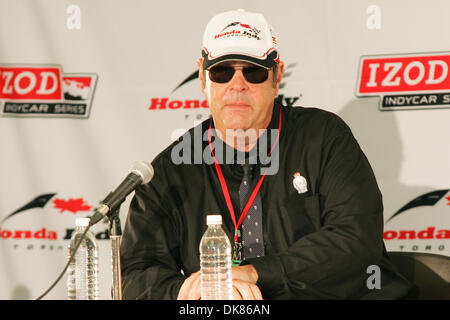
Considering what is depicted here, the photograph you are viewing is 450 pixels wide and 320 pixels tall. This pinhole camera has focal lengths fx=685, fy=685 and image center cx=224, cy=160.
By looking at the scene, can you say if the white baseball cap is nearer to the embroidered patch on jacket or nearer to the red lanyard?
the red lanyard

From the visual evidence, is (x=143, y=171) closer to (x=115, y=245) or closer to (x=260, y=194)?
(x=115, y=245)

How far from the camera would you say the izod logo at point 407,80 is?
3.68 m

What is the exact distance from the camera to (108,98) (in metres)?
3.88

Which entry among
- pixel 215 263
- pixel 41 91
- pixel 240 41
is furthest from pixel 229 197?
pixel 41 91

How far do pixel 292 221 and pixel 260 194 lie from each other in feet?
0.57

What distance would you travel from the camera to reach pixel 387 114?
3.72 meters

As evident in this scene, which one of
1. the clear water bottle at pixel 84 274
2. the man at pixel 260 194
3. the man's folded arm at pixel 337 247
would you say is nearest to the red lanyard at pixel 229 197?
the man at pixel 260 194

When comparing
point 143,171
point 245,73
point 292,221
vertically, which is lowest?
point 292,221

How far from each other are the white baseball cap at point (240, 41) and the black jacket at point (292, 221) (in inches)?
11.3

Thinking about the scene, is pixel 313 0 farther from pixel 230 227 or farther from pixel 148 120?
pixel 230 227

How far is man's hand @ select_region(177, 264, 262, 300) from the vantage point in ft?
7.22

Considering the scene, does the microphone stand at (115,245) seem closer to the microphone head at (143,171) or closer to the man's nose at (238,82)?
the microphone head at (143,171)

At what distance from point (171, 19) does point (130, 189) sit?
2008 millimetres
